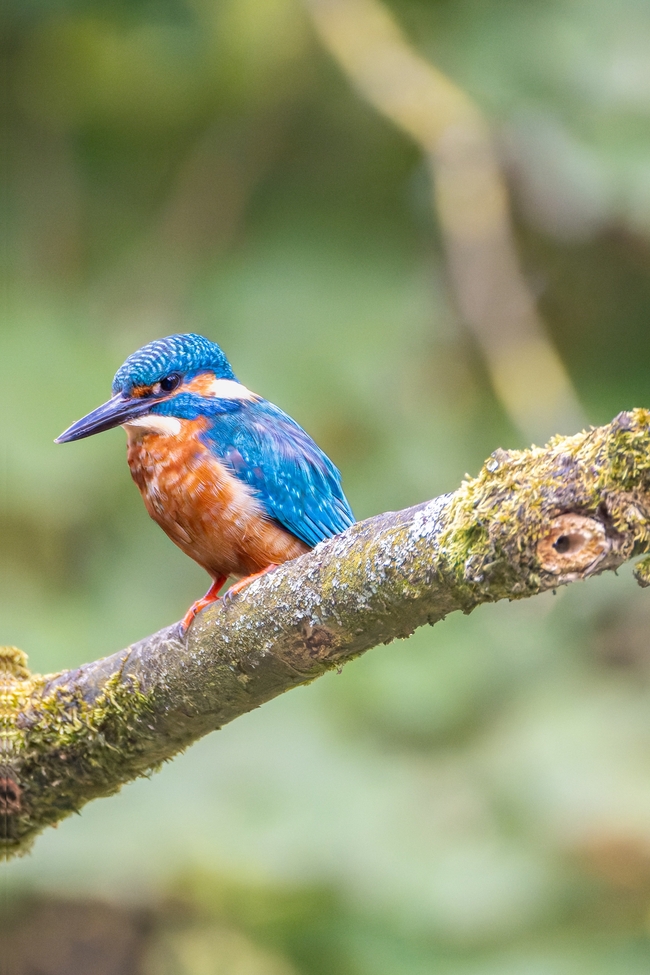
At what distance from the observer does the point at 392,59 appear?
17.1 ft

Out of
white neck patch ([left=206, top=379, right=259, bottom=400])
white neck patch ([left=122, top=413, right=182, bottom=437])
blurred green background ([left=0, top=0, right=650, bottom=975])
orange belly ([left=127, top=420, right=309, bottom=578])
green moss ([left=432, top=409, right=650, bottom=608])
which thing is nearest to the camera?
green moss ([left=432, top=409, right=650, bottom=608])

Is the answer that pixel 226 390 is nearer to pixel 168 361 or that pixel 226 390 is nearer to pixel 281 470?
pixel 168 361

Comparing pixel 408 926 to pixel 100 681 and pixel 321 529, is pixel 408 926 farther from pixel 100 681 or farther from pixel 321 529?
pixel 100 681

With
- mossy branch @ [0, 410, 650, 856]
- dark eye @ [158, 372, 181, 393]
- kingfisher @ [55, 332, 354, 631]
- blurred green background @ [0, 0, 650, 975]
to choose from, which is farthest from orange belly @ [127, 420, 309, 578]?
blurred green background @ [0, 0, 650, 975]

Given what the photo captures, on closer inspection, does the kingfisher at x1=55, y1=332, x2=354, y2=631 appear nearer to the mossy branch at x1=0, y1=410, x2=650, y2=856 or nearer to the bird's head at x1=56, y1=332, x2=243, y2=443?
the bird's head at x1=56, y1=332, x2=243, y2=443

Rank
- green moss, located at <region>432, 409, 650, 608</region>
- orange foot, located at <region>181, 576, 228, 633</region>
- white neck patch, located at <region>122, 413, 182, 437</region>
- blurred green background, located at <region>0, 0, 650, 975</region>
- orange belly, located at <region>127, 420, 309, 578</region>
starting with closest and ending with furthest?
green moss, located at <region>432, 409, 650, 608</region>
orange foot, located at <region>181, 576, 228, 633</region>
orange belly, located at <region>127, 420, 309, 578</region>
white neck patch, located at <region>122, 413, 182, 437</region>
blurred green background, located at <region>0, 0, 650, 975</region>

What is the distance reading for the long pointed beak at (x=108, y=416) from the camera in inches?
125

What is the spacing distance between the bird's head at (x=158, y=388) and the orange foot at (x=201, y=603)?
0.53 m

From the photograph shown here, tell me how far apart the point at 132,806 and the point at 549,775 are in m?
1.64

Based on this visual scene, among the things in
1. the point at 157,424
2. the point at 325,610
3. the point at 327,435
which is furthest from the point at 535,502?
the point at 327,435

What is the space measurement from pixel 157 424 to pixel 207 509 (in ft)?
1.11

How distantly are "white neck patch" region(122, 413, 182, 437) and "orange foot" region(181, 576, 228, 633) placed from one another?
1.60 feet

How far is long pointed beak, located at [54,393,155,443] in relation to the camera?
10.4 feet

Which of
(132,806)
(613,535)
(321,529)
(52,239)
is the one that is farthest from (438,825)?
(52,239)
